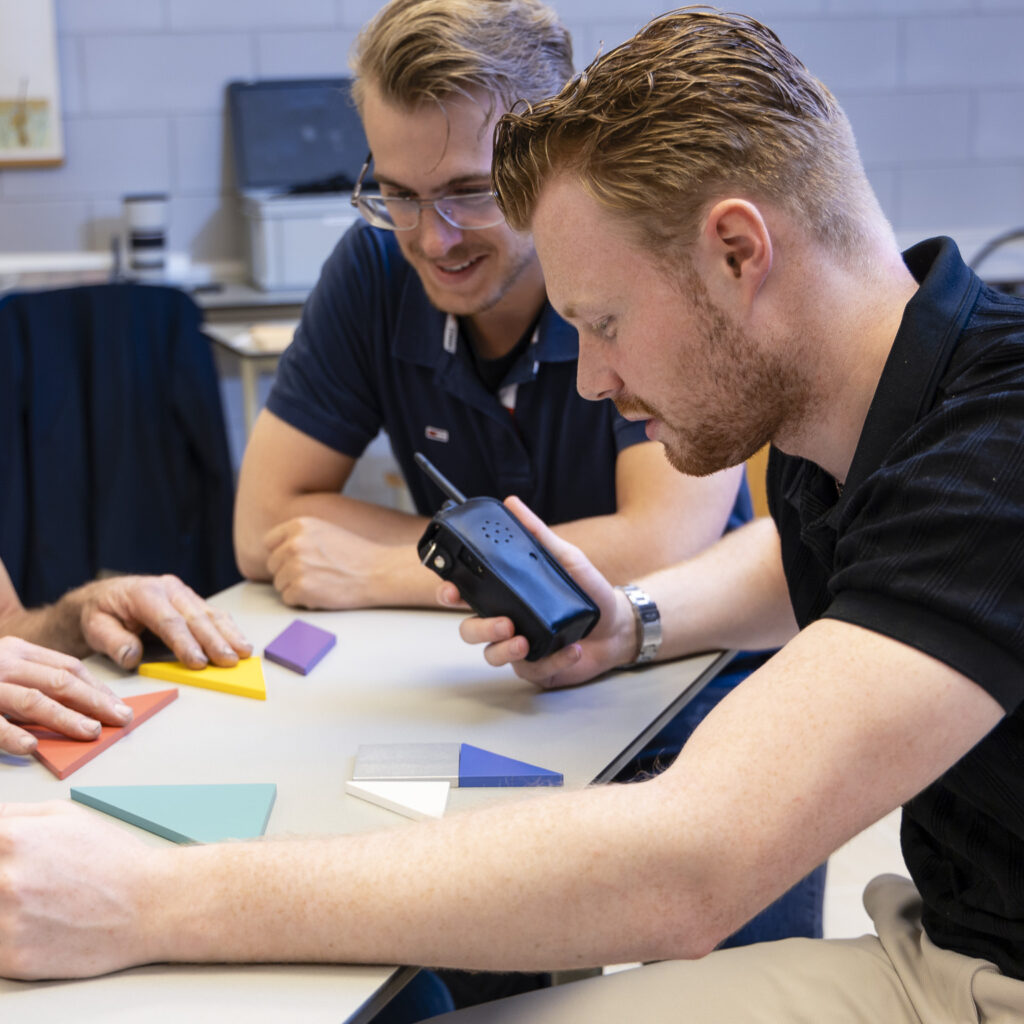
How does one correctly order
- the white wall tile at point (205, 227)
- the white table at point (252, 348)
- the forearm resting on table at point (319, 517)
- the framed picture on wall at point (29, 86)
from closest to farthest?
the forearm resting on table at point (319, 517), the white table at point (252, 348), the framed picture on wall at point (29, 86), the white wall tile at point (205, 227)

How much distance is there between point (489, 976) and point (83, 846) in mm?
946

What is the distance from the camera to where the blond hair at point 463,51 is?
4.94ft

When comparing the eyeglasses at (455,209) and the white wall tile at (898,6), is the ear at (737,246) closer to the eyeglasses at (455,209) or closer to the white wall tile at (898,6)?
the eyeglasses at (455,209)

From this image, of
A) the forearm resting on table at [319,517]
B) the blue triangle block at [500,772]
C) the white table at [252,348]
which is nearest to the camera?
the blue triangle block at [500,772]

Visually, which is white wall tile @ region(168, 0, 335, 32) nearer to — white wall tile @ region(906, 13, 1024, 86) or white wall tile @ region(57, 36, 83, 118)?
white wall tile @ region(57, 36, 83, 118)

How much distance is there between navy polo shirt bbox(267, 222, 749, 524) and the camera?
166 centimetres

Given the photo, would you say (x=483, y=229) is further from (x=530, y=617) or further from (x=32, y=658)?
(x=32, y=658)

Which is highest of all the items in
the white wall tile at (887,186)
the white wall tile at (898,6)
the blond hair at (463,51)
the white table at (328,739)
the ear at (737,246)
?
the white wall tile at (898,6)

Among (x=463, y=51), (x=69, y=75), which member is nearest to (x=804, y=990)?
(x=463, y=51)

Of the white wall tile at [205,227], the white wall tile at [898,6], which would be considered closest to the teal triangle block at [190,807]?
the white wall tile at [205,227]

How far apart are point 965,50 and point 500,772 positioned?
152 inches

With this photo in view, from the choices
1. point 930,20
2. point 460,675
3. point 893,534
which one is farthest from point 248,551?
point 930,20

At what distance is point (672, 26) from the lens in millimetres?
1048

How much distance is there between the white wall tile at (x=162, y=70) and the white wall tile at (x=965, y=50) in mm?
2245
